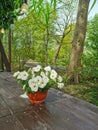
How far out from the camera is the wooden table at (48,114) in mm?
1125

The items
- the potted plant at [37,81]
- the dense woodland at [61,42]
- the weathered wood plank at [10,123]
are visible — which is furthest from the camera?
the dense woodland at [61,42]

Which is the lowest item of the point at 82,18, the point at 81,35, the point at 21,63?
the point at 21,63

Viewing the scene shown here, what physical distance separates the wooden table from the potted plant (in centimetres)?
10

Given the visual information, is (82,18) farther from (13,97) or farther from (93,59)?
(13,97)

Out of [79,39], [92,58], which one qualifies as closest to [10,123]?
[92,58]

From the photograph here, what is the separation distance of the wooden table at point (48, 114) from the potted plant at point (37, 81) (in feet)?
0.33

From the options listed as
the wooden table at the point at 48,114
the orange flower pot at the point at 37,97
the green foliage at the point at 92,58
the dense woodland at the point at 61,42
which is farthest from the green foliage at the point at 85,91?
the orange flower pot at the point at 37,97

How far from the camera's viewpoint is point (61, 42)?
10656mm

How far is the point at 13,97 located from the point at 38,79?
51cm

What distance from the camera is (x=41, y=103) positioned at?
1.54 meters

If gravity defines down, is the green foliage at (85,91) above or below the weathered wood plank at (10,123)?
below

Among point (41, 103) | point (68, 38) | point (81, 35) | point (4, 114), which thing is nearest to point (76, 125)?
point (41, 103)

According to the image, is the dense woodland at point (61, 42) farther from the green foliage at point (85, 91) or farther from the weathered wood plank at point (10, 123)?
the weathered wood plank at point (10, 123)

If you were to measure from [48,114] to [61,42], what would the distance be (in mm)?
9563
